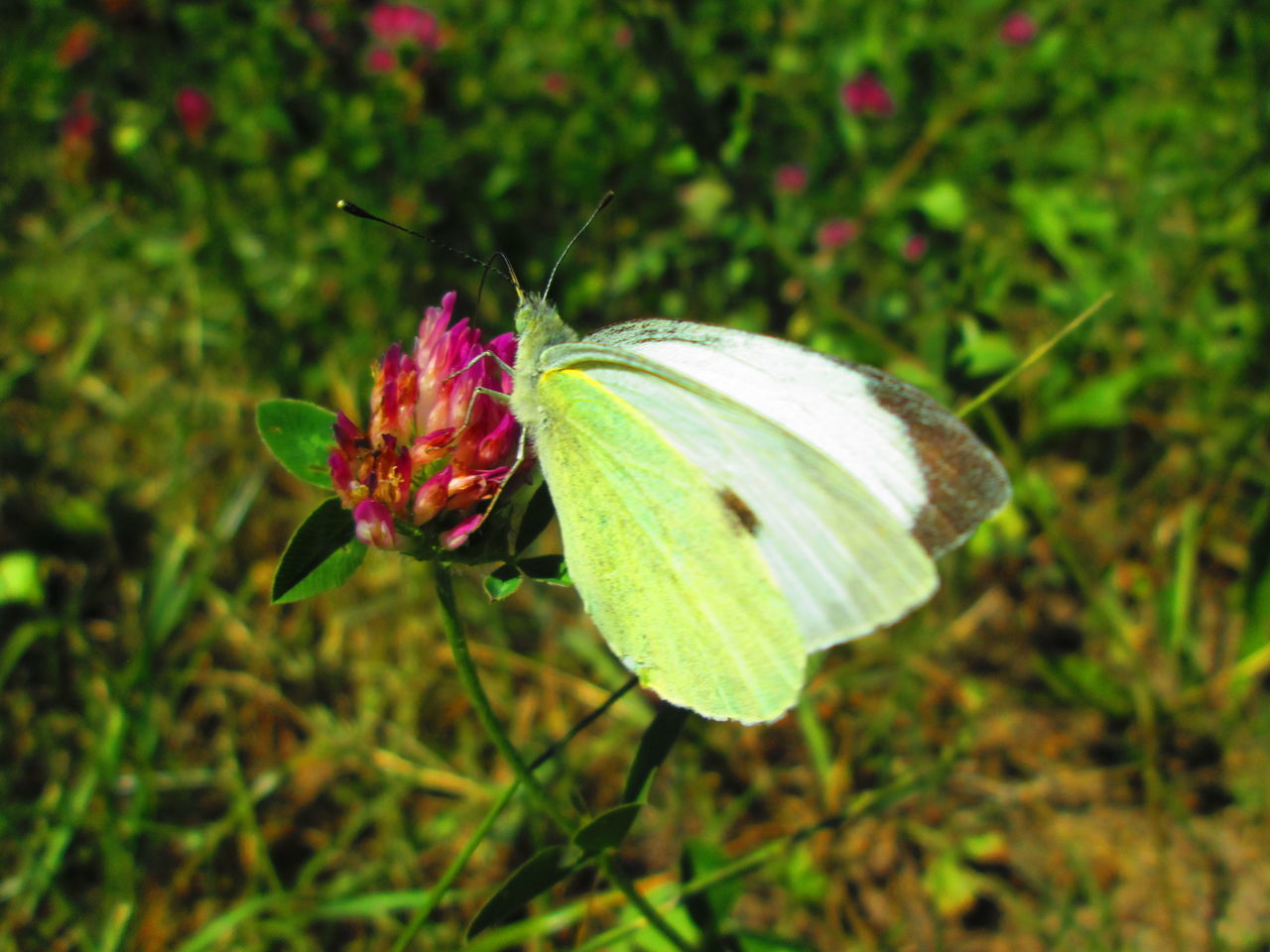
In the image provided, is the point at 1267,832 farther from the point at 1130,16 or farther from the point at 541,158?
the point at 1130,16

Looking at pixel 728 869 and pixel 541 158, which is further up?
pixel 541 158

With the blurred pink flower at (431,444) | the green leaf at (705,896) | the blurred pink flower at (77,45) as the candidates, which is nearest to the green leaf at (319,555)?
the blurred pink flower at (431,444)

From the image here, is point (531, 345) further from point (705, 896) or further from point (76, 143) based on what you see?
point (76, 143)

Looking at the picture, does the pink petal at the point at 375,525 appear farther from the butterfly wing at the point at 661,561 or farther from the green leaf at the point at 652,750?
the green leaf at the point at 652,750

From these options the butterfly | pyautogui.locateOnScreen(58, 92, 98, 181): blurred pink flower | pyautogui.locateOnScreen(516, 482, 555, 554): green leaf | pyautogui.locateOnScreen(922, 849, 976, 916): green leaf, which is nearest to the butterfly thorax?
the butterfly

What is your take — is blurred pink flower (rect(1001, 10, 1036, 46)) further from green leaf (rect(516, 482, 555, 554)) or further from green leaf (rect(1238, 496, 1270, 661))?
green leaf (rect(516, 482, 555, 554))

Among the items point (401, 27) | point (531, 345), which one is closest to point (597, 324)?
point (401, 27)

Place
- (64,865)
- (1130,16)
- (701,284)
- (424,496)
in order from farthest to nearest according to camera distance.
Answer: (1130,16)
(701,284)
(64,865)
(424,496)

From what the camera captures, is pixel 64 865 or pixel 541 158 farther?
pixel 541 158

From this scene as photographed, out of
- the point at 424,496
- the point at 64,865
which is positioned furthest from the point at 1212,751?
the point at 64,865
